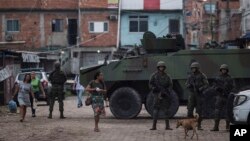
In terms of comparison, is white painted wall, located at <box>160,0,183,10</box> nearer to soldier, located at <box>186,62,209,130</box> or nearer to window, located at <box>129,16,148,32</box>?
window, located at <box>129,16,148,32</box>

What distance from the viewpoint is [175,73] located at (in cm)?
2045

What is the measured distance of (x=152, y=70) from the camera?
20.7 m

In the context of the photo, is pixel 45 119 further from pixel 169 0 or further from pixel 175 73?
Result: pixel 169 0

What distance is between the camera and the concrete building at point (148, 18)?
52.2m

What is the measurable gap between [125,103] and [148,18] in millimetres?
32468

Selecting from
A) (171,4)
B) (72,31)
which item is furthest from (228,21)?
(72,31)

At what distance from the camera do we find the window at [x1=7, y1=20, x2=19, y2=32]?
53.4 m

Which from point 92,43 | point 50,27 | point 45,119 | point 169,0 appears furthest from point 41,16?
point 45,119

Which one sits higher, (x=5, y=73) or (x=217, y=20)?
(x=217, y=20)

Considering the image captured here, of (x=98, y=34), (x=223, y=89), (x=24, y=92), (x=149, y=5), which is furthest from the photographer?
(x=149, y=5)

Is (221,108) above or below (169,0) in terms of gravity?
below

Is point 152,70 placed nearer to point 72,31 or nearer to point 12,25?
point 72,31

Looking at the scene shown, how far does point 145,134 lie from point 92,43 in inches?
1453

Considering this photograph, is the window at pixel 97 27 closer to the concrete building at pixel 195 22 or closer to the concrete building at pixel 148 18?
the concrete building at pixel 148 18
